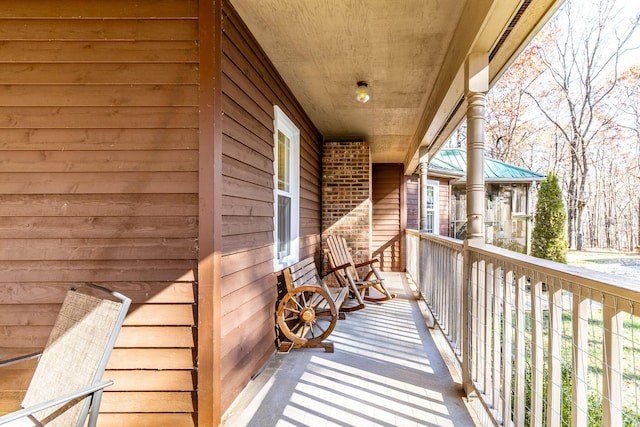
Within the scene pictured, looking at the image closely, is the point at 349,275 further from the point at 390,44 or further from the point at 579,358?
the point at 579,358

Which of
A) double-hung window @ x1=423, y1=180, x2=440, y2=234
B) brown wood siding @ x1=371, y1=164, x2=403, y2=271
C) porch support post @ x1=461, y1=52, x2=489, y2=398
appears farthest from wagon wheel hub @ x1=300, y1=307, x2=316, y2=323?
double-hung window @ x1=423, y1=180, x2=440, y2=234

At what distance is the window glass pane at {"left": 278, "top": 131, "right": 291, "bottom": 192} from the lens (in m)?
3.65

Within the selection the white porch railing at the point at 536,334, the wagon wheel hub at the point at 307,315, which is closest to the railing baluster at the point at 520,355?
the white porch railing at the point at 536,334

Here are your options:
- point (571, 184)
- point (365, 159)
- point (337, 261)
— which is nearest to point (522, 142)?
point (571, 184)

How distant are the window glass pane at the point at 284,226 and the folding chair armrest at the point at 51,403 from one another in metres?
2.36

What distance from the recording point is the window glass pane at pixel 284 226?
12.1 ft

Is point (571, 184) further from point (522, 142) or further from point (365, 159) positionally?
point (365, 159)

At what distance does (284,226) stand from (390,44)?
2.09 m

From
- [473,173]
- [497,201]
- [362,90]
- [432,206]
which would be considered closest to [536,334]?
[473,173]

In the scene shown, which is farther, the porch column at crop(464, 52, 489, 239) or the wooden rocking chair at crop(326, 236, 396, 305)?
the wooden rocking chair at crop(326, 236, 396, 305)

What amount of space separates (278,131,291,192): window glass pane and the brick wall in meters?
1.82

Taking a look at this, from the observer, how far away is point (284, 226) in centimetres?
384

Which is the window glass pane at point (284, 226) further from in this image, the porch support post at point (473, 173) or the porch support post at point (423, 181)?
the porch support post at point (423, 181)

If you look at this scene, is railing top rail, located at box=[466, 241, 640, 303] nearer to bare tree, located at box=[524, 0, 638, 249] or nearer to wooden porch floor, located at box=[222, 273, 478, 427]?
wooden porch floor, located at box=[222, 273, 478, 427]
